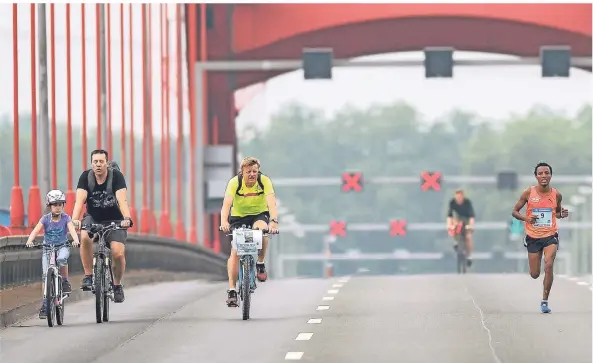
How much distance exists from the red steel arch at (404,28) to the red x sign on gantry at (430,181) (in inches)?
892

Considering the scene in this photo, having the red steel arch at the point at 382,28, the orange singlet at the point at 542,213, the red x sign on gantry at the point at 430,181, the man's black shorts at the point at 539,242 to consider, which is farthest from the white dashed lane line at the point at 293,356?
the red x sign on gantry at the point at 430,181

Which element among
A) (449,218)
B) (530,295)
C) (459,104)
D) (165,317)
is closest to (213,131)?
(449,218)

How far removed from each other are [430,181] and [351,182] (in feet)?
10.1

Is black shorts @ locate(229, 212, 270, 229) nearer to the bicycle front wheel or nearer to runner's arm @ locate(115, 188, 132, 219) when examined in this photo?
runner's arm @ locate(115, 188, 132, 219)

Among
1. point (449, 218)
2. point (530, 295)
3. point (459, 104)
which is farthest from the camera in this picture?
point (459, 104)

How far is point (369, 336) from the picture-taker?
697 inches

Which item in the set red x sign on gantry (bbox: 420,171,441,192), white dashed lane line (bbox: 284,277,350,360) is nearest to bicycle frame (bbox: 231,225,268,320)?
white dashed lane line (bbox: 284,277,350,360)

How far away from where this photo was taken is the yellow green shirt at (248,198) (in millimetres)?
19062

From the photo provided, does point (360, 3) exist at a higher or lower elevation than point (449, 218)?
higher

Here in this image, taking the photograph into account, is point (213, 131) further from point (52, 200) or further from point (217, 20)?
point (52, 200)

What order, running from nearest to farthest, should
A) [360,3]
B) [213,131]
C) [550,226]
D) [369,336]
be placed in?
1. [369,336]
2. [550,226]
3. [360,3]
4. [213,131]

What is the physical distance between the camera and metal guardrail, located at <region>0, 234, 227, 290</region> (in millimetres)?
20786

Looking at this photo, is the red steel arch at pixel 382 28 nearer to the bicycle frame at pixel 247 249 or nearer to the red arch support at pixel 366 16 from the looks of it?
the red arch support at pixel 366 16

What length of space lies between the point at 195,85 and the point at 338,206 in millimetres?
132987
